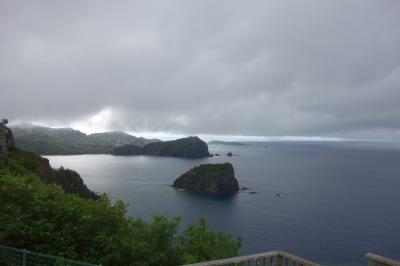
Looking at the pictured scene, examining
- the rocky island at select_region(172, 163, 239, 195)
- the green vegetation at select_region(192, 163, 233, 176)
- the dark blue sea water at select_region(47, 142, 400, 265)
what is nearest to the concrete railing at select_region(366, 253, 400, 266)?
the dark blue sea water at select_region(47, 142, 400, 265)

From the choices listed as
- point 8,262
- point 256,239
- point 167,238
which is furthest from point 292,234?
point 8,262

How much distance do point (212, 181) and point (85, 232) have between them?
5721 inches

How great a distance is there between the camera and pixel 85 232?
48.4ft

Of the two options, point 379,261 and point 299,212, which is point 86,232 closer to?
point 379,261

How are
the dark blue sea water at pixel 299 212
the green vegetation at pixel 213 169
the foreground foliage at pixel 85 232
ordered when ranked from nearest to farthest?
the foreground foliage at pixel 85 232, the dark blue sea water at pixel 299 212, the green vegetation at pixel 213 169

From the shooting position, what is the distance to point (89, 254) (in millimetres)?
14047

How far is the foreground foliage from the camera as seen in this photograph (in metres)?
13.5

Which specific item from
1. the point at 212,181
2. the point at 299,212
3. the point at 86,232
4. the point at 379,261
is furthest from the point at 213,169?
the point at 379,261

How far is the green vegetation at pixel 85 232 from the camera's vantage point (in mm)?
13484

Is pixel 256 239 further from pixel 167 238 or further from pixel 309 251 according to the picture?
pixel 167 238

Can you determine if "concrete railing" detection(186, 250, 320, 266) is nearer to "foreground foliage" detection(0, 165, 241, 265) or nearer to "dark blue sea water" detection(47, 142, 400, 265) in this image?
"foreground foliage" detection(0, 165, 241, 265)

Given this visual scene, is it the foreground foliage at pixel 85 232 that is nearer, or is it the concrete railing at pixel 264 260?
the concrete railing at pixel 264 260

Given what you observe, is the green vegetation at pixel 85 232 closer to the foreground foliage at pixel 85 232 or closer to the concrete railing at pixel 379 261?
the foreground foliage at pixel 85 232

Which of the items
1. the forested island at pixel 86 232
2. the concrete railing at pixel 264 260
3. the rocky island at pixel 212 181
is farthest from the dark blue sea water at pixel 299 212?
the concrete railing at pixel 264 260
